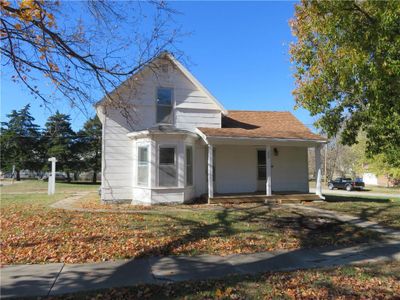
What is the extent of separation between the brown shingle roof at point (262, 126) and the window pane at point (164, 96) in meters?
2.03

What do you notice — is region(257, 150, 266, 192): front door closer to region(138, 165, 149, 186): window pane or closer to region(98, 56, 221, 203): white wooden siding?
region(98, 56, 221, 203): white wooden siding

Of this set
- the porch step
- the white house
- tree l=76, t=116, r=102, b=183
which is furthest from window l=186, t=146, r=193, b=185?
tree l=76, t=116, r=102, b=183

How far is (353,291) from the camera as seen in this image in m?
5.36

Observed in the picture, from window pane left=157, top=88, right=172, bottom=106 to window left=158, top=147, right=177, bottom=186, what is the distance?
8.47ft

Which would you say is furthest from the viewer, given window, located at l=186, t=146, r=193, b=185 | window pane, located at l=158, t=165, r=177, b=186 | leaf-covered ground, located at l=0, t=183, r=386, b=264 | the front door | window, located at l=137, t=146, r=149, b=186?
the front door

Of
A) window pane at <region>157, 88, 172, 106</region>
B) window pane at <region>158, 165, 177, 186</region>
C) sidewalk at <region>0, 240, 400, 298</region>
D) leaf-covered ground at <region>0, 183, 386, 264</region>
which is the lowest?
sidewalk at <region>0, 240, 400, 298</region>

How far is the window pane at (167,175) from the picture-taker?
14.8m

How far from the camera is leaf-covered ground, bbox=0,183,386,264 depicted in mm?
7348

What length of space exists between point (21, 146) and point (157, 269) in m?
50.2

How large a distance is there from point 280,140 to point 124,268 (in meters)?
11.4

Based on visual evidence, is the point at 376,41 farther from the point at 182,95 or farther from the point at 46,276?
the point at 182,95

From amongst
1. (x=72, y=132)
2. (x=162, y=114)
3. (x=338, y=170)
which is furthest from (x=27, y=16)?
(x=338, y=170)

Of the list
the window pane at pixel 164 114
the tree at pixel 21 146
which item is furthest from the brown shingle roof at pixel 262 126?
the tree at pixel 21 146

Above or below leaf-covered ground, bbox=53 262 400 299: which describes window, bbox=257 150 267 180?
above
